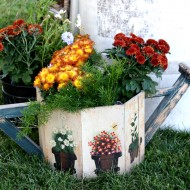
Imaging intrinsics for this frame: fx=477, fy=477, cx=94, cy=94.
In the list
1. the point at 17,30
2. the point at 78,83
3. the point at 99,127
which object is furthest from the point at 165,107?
the point at 17,30

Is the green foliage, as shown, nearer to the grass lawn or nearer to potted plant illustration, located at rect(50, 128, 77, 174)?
the grass lawn

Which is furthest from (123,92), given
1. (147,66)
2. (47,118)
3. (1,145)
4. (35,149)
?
(1,145)

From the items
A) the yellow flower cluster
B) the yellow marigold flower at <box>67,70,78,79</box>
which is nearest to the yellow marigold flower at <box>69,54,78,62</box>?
the yellow flower cluster

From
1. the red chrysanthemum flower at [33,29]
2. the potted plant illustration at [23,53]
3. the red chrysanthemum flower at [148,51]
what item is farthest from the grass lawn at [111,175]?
the red chrysanthemum flower at [33,29]

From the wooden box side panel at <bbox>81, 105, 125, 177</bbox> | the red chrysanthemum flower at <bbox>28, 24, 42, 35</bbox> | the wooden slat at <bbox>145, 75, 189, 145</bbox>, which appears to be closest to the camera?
the wooden box side panel at <bbox>81, 105, 125, 177</bbox>

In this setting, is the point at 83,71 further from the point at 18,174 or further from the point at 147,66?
the point at 18,174

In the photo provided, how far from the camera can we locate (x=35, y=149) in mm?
3016

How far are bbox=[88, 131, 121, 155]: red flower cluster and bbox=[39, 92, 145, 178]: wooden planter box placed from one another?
2cm

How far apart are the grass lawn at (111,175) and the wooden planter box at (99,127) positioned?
0.07 m

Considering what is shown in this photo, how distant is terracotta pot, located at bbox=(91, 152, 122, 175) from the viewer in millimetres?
2730

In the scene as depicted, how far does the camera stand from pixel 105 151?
271 centimetres

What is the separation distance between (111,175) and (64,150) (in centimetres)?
31

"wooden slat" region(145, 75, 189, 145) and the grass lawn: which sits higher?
"wooden slat" region(145, 75, 189, 145)

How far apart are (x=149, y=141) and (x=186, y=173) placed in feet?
1.45
